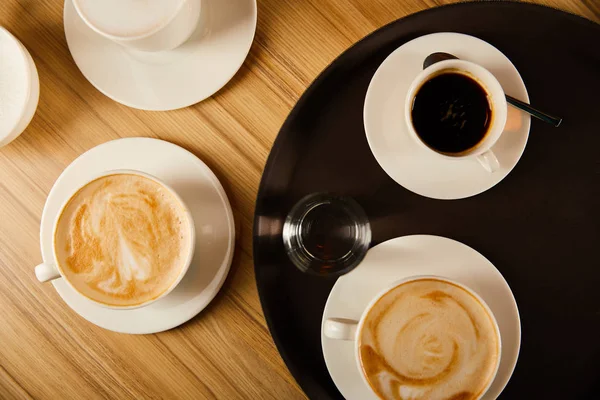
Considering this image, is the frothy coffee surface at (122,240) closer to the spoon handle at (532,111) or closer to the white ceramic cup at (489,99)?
the white ceramic cup at (489,99)

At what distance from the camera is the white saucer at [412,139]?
0.73 m

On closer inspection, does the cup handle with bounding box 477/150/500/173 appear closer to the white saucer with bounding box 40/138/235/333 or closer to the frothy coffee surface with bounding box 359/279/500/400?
the frothy coffee surface with bounding box 359/279/500/400

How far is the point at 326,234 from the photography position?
0.83 meters

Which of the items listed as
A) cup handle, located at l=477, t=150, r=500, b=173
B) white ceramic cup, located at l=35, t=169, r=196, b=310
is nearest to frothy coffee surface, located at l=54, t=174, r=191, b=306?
white ceramic cup, located at l=35, t=169, r=196, b=310

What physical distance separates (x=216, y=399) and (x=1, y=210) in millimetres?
558

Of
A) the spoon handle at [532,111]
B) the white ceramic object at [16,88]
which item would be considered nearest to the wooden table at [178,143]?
the white ceramic object at [16,88]

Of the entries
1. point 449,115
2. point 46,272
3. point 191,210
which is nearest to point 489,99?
point 449,115

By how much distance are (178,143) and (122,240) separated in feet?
0.70

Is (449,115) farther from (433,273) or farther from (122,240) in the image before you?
(122,240)

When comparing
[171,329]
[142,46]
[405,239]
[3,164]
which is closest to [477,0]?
[405,239]

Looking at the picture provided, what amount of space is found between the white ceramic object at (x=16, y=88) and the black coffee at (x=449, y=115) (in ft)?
2.26

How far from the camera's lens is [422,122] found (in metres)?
0.74

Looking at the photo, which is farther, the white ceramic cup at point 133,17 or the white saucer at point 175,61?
the white saucer at point 175,61

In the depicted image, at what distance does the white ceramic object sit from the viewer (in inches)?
33.1
